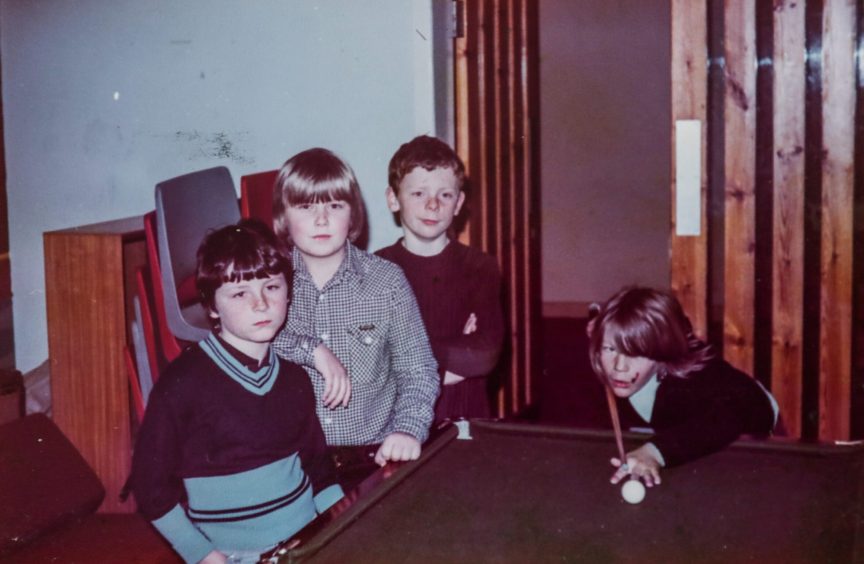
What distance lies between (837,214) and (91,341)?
231cm

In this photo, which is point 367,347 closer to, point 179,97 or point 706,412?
point 706,412

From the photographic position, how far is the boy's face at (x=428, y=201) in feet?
7.65

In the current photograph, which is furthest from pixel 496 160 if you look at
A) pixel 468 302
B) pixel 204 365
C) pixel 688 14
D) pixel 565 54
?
pixel 565 54

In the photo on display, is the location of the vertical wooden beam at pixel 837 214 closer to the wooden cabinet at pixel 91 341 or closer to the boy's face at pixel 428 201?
the boy's face at pixel 428 201

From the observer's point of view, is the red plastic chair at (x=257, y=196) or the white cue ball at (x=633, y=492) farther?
the red plastic chair at (x=257, y=196)

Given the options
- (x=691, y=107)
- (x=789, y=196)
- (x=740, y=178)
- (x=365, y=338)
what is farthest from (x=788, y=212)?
(x=365, y=338)

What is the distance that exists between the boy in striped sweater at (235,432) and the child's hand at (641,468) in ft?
1.88

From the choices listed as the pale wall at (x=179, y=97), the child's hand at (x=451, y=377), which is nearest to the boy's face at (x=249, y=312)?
the child's hand at (x=451, y=377)

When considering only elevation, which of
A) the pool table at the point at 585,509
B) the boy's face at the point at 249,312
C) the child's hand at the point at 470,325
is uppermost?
the boy's face at the point at 249,312

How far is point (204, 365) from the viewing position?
5.59 ft

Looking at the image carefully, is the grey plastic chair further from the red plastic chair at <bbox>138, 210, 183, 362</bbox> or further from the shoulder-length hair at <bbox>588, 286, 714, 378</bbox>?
the shoulder-length hair at <bbox>588, 286, 714, 378</bbox>

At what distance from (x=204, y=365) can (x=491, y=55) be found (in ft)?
6.63

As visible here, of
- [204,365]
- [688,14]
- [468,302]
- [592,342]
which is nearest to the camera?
→ [204,365]

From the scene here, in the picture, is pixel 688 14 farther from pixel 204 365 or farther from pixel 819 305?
pixel 204 365
